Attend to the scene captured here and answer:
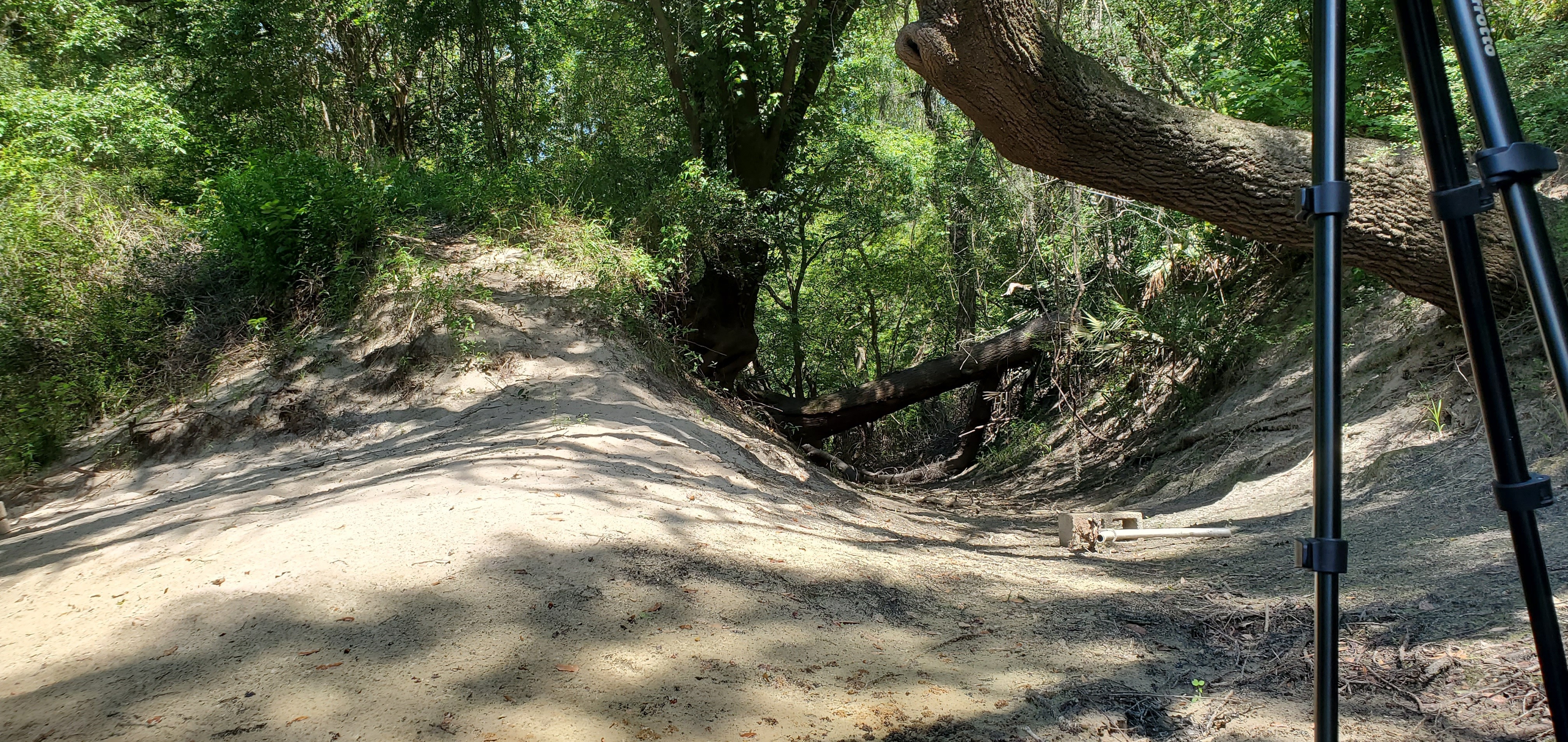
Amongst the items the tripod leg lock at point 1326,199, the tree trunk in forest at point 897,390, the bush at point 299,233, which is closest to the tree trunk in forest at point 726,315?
the tree trunk in forest at point 897,390

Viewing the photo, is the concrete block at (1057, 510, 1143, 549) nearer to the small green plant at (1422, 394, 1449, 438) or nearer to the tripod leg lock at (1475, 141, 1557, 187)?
the small green plant at (1422, 394, 1449, 438)

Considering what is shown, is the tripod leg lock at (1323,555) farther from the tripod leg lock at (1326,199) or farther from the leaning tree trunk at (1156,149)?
the leaning tree trunk at (1156,149)

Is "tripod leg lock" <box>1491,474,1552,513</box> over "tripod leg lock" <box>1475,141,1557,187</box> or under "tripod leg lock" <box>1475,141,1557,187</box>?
under

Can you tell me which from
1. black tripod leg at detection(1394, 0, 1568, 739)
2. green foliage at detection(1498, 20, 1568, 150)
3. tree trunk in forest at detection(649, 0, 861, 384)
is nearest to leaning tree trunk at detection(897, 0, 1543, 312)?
green foliage at detection(1498, 20, 1568, 150)

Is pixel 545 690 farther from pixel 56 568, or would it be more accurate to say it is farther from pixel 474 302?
pixel 474 302

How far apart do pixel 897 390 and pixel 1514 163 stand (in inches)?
403

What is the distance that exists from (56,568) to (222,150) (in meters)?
9.70

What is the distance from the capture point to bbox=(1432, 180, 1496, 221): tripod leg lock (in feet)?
3.60

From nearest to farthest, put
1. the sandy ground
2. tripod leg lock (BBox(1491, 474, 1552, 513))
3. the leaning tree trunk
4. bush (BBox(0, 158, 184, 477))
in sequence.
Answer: tripod leg lock (BBox(1491, 474, 1552, 513))
the sandy ground
the leaning tree trunk
bush (BBox(0, 158, 184, 477))

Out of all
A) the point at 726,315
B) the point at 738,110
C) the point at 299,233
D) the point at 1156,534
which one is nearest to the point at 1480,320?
the point at 1156,534

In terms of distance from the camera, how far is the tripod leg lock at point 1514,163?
99cm

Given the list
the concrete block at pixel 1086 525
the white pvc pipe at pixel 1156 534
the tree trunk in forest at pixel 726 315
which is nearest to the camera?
the white pvc pipe at pixel 1156 534

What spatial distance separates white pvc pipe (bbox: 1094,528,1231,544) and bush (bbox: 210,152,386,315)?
652 centimetres

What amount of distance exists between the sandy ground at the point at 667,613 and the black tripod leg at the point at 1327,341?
1626 millimetres
